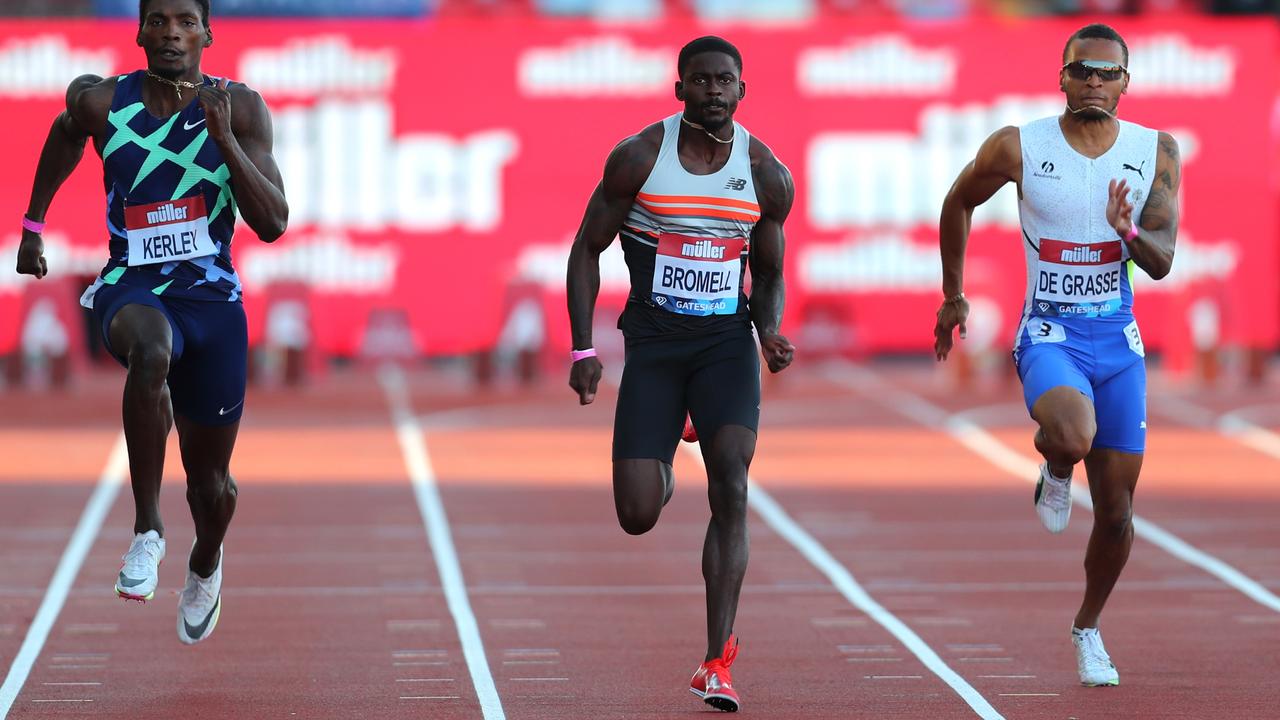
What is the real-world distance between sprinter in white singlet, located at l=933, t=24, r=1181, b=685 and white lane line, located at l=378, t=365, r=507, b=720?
2046 mm

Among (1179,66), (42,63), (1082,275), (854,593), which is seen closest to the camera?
(1082,275)

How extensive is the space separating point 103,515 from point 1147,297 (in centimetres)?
1487

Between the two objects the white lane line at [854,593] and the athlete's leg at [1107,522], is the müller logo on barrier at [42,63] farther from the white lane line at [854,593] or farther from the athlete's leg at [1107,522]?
the athlete's leg at [1107,522]

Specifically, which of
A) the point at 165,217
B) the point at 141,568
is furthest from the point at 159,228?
the point at 141,568

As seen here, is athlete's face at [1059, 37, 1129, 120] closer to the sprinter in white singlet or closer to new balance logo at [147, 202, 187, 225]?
the sprinter in white singlet

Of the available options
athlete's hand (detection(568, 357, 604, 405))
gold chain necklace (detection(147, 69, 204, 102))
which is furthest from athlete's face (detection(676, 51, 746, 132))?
gold chain necklace (detection(147, 69, 204, 102))

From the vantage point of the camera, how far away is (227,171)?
27.4ft

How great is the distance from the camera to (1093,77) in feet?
27.5

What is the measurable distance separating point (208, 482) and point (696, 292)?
1.96 metres

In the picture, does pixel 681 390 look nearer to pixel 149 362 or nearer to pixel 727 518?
pixel 727 518

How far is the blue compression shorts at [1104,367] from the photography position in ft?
27.6

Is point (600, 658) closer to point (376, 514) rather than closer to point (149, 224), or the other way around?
point (149, 224)

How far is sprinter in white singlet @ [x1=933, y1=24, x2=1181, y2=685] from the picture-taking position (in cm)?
836

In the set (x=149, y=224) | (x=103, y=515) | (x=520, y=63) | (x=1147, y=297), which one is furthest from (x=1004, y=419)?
(x=149, y=224)
